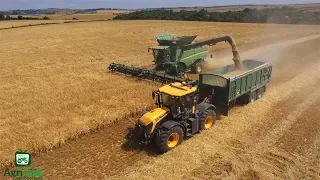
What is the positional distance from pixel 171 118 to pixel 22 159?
5354mm

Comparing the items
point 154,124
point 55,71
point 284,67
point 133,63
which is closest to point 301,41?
point 284,67

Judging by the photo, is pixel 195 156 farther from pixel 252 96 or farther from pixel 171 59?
pixel 171 59

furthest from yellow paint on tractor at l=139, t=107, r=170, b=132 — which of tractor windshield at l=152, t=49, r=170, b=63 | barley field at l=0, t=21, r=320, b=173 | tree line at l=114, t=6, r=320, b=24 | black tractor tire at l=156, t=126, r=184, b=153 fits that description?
tree line at l=114, t=6, r=320, b=24

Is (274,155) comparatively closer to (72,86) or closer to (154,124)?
(154,124)

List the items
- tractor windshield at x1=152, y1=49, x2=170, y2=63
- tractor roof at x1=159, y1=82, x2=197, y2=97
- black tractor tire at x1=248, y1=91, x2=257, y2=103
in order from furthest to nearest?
1. tractor windshield at x1=152, y1=49, x2=170, y2=63
2. black tractor tire at x1=248, y1=91, x2=257, y2=103
3. tractor roof at x1=159, y1=82, x2=197, y2=97

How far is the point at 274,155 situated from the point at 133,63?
17.1 m

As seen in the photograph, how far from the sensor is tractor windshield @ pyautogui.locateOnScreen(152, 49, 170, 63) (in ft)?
65.7

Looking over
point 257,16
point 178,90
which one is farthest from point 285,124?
point 257,16

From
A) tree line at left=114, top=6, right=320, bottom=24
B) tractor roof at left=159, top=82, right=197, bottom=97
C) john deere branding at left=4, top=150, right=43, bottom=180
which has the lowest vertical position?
john deere branding at left=4, top=150, right=43, bottom=180

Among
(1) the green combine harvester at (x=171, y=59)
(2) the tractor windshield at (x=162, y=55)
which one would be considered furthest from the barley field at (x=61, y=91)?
(2) the tractor windshield at (x=162, y=55)

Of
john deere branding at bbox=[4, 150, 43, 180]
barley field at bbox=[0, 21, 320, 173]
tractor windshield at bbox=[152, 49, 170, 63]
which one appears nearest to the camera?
john deere branding at bbox=[4, 150, 43, 180]

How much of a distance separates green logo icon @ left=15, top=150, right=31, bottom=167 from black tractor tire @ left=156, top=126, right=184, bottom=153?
14.6 feet

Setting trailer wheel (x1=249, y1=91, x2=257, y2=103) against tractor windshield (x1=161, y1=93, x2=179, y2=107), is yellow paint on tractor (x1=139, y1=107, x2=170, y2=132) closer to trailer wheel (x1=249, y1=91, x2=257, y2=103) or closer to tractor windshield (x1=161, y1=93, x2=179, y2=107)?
tractor windshield (x1=161, y1=93, x2=179, y2=107)

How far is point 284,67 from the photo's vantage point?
23.5 m
